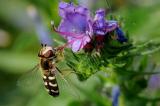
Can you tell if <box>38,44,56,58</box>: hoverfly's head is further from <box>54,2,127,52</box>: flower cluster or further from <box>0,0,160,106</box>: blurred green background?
<box>0,0,160,106</box>: blurred green background

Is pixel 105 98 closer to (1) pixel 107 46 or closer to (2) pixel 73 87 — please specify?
(2) pixel 73 87

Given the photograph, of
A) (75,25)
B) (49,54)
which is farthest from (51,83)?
(75,25)

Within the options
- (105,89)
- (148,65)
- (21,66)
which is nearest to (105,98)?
(105,89)

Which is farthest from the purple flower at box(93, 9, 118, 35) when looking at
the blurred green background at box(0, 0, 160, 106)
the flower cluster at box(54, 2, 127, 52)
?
the blurred green background at box(0, 0, 160, 106)

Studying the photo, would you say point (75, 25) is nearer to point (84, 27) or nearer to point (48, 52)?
point (84, 27)

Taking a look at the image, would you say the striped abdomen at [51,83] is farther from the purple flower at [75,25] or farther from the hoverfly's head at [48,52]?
the purple flower at [75,25]

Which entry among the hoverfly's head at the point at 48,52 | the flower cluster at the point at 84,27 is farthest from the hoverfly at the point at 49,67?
the flower cluster at the point at 84,27

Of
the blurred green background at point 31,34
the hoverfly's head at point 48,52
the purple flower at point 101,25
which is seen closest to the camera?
the purple flower at point 101,25
